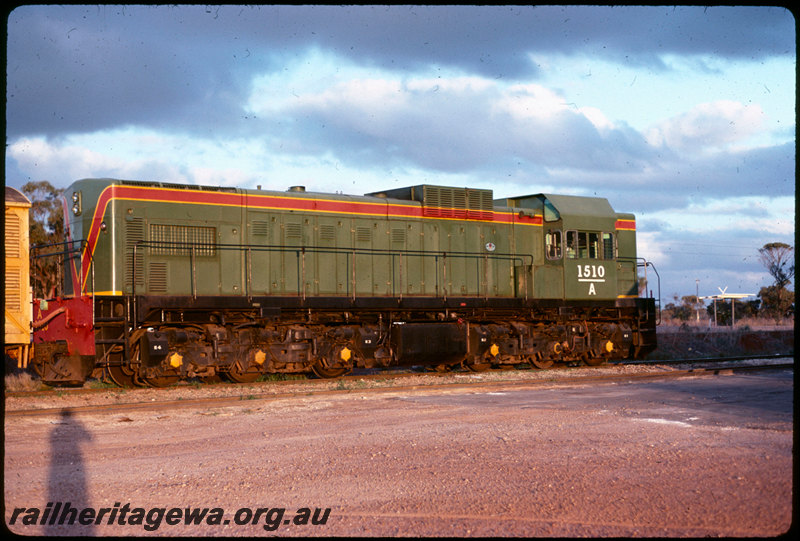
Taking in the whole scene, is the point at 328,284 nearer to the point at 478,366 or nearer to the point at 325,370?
the point at 325,370

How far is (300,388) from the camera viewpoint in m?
14.3

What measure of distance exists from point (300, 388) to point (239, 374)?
1.69m

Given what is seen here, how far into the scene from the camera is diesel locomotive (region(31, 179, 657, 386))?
14.2 m

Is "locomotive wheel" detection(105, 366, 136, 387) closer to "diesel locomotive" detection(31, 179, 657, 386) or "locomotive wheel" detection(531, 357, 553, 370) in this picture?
"diesel locomotive" detection(31, 179, 657, 386)

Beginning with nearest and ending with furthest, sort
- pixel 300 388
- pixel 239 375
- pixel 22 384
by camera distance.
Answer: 1. pixel 300 388
2. pixel 22 384
3. pixel 239 375

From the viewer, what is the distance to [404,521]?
5473 millimetres

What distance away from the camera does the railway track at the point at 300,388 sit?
1188 cm

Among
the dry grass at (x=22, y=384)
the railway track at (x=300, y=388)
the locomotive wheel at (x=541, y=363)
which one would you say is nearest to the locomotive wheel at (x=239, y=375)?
the railway track at (x=300, y=388)

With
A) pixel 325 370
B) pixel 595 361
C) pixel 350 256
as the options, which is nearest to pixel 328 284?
pixel 350 256

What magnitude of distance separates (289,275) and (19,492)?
31.9 ft

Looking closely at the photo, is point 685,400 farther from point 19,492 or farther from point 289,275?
point 19,492

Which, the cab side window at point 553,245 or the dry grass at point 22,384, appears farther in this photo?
the cab side window at point 553,245

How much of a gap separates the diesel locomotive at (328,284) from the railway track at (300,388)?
1.79ft

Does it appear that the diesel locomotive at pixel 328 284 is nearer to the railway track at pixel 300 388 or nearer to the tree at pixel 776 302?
the railway track at pixel 300 388
